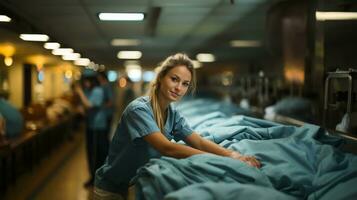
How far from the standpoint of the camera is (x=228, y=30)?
19.8ft

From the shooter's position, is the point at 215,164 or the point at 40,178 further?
the point at 40,178

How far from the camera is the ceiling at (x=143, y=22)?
→ 3604 millimetres

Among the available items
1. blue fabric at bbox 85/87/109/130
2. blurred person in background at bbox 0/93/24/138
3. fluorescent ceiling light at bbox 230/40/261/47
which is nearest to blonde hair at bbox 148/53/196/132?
blue fabric at bbox 85/87/109/130

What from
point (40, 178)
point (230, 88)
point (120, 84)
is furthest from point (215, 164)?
point (120, 84)

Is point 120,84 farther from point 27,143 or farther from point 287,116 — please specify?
point 287,116

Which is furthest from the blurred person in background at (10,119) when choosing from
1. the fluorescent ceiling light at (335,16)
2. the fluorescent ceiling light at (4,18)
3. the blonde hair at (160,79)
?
the fluorescent ceiling light at (335,16)

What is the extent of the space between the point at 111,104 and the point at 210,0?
3.38 m

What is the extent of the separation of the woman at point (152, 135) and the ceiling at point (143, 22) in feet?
4.63

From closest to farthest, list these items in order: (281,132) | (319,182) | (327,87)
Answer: (319,182)
(281,132)
(327,87)

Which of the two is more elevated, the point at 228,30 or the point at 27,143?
the point at 228,30

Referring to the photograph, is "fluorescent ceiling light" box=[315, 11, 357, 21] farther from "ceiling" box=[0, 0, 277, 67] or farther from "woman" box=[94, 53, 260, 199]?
"woman" box=[94, 53, 260, 199]

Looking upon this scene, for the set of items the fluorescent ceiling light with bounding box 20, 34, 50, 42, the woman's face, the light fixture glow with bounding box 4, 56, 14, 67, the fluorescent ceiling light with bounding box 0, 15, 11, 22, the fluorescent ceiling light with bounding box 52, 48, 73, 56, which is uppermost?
the fluorescent ceiling light with bounding box 0, 15, 11, 22

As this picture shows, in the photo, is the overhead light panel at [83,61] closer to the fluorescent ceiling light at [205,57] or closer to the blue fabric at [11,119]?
the blue fabric at [11,119]

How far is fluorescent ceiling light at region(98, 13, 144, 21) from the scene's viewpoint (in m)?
3.92
